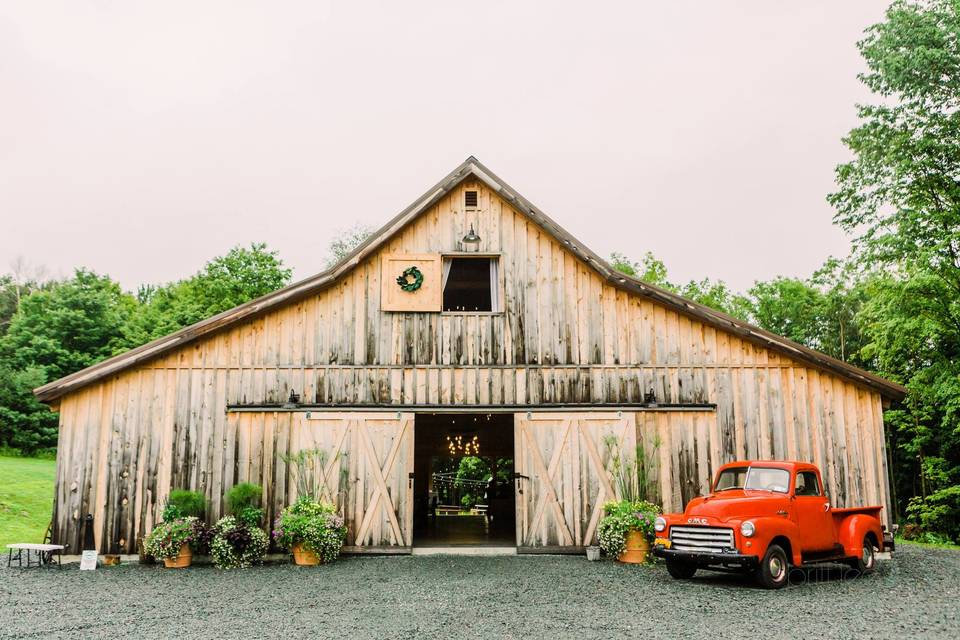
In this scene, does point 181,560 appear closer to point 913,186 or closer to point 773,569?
point 773,569

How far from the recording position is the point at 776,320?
36344 millimetres

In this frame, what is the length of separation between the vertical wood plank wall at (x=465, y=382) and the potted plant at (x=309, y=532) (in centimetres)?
98

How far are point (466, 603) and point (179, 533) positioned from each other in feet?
18.7

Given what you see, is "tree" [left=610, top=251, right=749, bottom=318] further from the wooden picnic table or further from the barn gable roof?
the wooden picnic table

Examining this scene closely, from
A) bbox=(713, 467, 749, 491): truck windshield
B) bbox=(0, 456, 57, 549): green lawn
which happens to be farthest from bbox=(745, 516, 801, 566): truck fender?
bbox=(0, 456, 57, 549): green lawn

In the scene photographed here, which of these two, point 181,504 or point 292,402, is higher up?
point 292,402

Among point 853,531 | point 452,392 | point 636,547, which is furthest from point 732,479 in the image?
point 452,392

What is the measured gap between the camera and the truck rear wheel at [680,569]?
31.4 feet

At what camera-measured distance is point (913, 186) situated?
18750 millimetres

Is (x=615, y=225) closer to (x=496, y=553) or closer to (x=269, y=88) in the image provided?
(x=269, y=88)

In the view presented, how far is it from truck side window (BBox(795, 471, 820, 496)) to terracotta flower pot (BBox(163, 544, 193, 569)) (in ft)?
31.7

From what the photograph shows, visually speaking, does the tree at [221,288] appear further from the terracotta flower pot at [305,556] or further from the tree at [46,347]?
the terracotta flower pot at [305,556]

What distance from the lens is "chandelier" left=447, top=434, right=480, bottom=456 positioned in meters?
21.4

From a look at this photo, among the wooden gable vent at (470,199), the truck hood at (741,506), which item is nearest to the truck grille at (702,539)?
the truck hood at (741,506)
